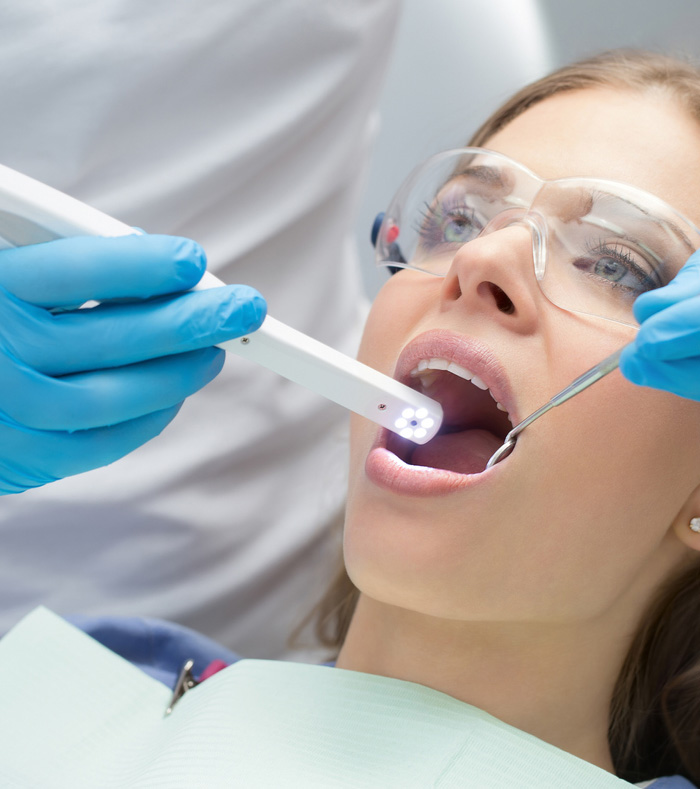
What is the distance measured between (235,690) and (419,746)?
0.97 ft

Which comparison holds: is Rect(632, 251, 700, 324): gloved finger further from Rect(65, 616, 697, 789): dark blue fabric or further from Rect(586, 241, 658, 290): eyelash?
Rect(65, 616, 697, 789): dark blue fabric

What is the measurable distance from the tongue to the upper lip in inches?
7.8

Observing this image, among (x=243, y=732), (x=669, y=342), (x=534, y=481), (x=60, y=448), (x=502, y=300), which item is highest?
(x=669, y=342)

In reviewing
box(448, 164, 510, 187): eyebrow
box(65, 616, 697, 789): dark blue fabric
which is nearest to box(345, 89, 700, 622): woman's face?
box(448, 164, 510, 187): eyebrow

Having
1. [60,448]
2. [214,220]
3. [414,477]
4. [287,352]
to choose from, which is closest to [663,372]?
[414,477]

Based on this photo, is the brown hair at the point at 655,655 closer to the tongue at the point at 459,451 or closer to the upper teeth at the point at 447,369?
the tongue at the point at 459,451

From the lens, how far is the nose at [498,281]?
108 cm

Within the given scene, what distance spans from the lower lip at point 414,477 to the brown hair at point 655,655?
427 millimetres

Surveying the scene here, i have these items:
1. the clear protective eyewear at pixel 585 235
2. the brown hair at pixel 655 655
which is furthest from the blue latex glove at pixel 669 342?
the brown hair at pixel 655 655

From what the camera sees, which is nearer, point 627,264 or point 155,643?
point 627,264

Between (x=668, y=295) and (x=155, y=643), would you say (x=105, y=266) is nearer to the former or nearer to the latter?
(x=668, y=295)

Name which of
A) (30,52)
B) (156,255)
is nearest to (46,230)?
(156,255)

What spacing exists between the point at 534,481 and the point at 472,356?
0.17 m

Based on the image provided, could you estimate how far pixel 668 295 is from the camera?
936mm
